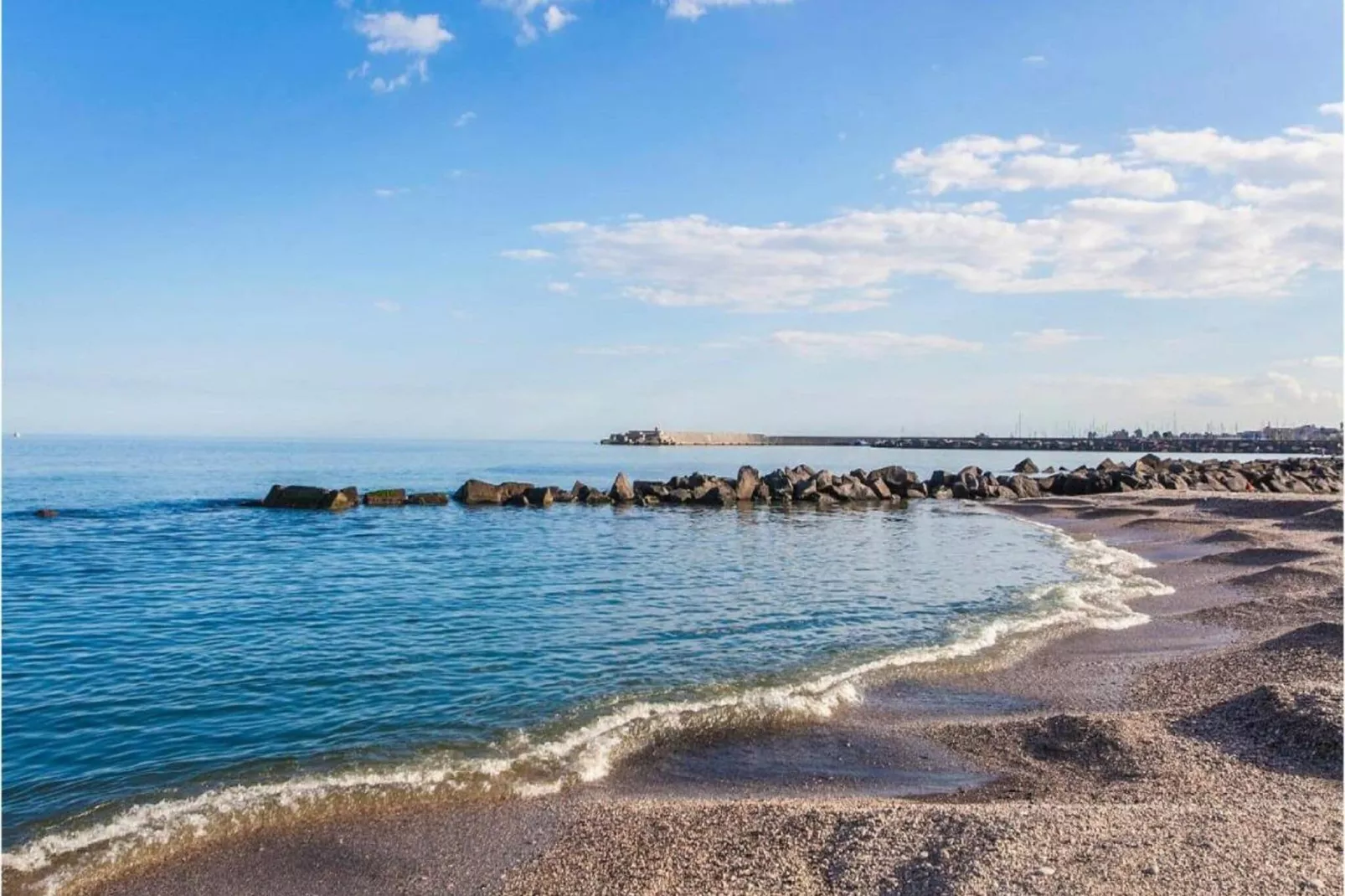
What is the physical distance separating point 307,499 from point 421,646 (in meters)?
30.7

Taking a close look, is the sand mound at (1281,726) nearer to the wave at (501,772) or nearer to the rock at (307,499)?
the wave at (501,772)

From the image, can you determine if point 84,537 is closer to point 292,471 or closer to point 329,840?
point 329,840

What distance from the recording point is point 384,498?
147 ft

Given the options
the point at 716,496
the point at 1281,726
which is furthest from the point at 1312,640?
the point at 716,496

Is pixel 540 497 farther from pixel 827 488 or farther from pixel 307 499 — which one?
pixel 827 488

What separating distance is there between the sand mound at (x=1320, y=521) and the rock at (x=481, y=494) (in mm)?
35197

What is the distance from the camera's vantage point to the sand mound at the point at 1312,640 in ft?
41.4

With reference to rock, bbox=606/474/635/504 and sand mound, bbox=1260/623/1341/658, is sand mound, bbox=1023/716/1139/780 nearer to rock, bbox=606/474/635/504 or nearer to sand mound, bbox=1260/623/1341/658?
sand mound, bbox=1260/623/1341/658

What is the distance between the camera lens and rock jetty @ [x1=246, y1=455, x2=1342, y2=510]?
149ft

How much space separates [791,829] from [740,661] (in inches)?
248

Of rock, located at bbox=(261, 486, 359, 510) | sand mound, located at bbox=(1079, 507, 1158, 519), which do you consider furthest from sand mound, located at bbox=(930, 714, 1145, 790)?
rock, located at bbox=(261, 486, 359, 510)

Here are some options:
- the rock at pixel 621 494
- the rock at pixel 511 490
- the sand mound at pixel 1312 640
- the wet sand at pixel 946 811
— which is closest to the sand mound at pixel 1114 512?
the rock at pixel 621 494

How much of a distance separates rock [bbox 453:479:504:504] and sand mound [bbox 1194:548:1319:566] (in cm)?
3325

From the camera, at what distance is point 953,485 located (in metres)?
54.3
